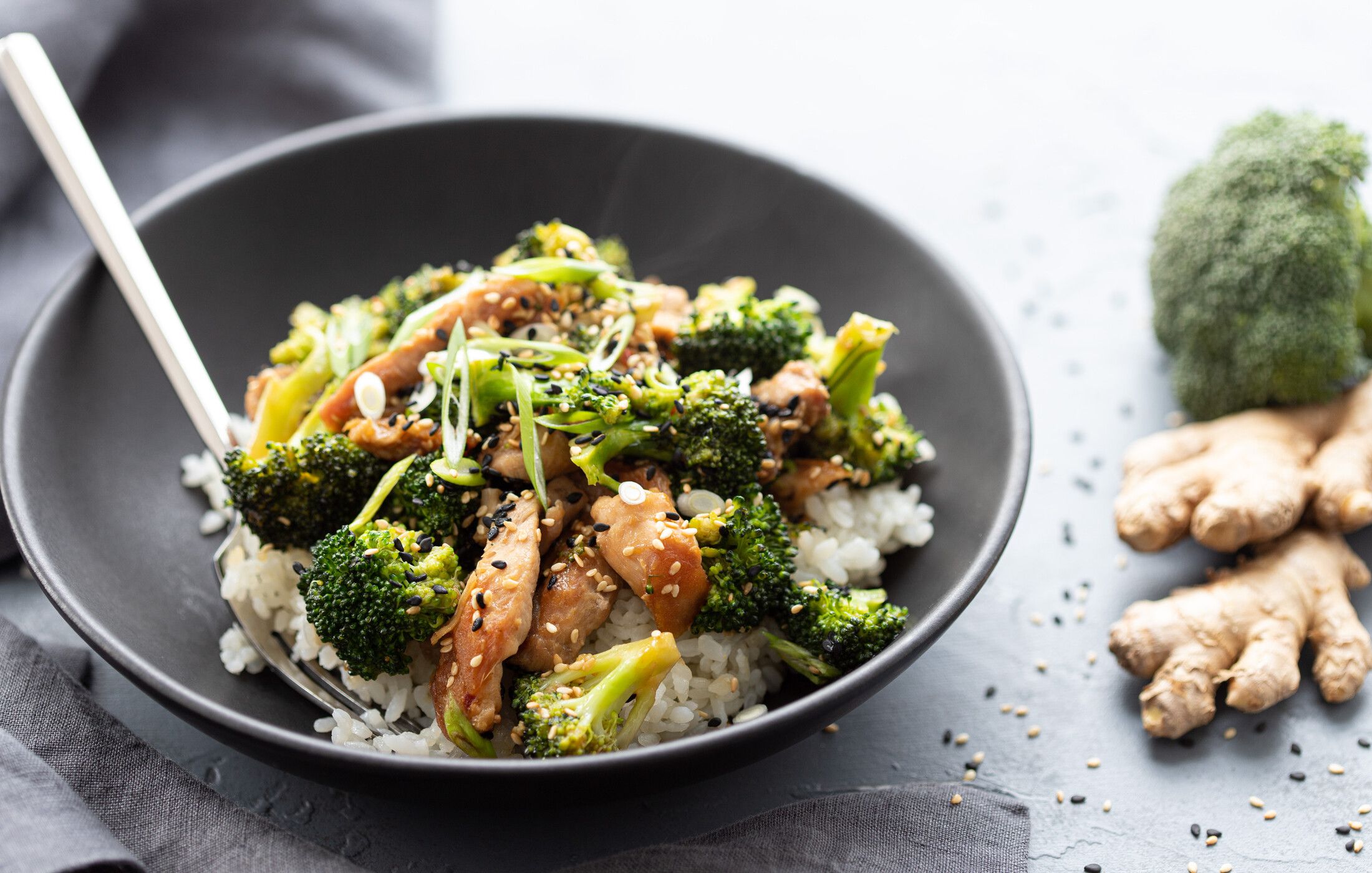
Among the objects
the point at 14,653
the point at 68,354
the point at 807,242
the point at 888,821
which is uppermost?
the point at 807,242

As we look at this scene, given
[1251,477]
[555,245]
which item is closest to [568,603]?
[555,245]

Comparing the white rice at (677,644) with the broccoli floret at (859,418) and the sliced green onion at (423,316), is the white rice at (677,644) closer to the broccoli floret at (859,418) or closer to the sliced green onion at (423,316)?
the broccoli floret at (859,418)

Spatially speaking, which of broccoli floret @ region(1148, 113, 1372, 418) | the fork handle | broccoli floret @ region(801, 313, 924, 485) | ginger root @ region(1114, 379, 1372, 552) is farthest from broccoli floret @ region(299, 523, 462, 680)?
A: broccoli floret @ region(1148, 113, 1372, 418)

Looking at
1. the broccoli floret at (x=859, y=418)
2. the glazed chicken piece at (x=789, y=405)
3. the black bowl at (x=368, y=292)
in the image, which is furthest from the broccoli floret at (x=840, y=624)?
the broccoli floret at (x=859, y=418)

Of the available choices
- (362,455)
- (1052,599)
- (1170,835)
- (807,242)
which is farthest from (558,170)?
(1170,835)

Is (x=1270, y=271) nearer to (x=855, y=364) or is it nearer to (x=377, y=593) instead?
(x=855, y=364)

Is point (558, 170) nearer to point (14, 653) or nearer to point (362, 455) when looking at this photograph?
point (362, 455)
